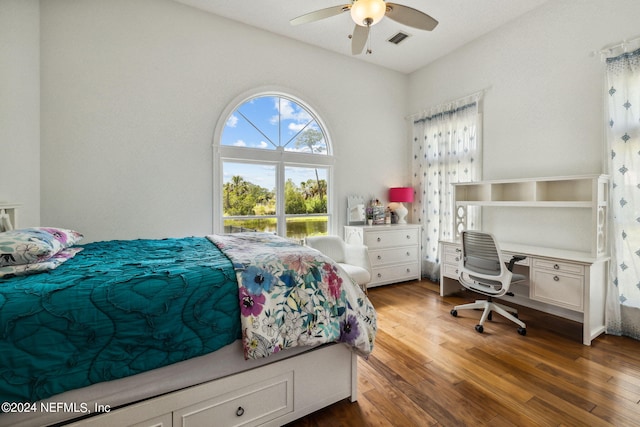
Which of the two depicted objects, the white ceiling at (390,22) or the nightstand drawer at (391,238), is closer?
the white ceiling at (390,22)

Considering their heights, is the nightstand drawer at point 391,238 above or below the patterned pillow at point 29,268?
below

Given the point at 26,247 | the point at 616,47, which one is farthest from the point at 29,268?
the point at 616,47

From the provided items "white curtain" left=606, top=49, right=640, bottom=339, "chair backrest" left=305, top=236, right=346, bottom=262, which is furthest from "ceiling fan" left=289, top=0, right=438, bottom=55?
"chair backrest" left=305, top=236, right=346, bottom=262

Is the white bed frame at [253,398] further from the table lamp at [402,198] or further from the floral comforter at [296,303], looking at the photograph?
the table lamp at [402,198]

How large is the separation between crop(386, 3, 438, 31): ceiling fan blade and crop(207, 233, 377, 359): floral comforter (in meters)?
1.93

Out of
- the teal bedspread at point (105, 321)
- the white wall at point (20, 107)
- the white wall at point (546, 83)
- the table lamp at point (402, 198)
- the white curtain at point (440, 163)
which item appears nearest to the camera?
the teal bedspread at point (105, 321)

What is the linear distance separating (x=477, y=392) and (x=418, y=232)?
2608 mm

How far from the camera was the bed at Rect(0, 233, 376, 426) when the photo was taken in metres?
1.00

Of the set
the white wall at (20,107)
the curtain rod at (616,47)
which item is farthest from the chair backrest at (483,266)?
the white wall at (20,107)

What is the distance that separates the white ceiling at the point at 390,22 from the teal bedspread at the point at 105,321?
9.79 feet

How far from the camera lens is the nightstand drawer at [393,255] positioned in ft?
12.6

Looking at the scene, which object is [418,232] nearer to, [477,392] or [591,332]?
A: [591,332]

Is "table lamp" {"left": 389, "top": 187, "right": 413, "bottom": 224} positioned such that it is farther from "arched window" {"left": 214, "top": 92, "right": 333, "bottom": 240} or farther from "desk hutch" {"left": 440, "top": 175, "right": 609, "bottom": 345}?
"arched window" {"left": 214, "top": 92, "right": 333, "bottom": 240}

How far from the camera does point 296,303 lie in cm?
142
